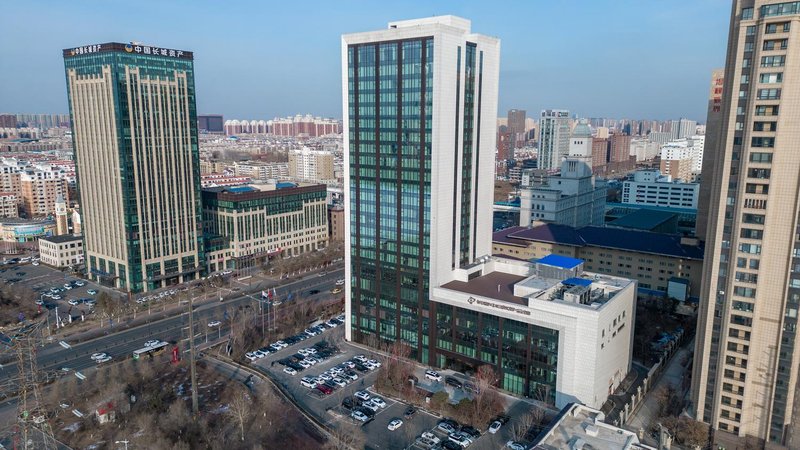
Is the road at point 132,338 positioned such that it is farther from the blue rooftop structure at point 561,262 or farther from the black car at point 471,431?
the blue rooftop structure at point 561,262

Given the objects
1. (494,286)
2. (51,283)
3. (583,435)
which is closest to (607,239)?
(494,286)

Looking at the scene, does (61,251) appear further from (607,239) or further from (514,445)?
(607,239)

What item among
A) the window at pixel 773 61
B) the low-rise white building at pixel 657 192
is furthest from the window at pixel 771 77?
the low-rise white building at pixel 657 192

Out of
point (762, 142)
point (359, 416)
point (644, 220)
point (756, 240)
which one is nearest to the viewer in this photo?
point (762, 142)

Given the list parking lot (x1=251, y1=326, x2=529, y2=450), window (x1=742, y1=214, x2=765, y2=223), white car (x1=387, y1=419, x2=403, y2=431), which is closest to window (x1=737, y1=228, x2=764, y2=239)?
window (x1=742, y1=214, x2=765, y2=223)

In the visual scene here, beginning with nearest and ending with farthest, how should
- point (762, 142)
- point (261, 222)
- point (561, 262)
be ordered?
point (762, 142) < point (561, 262) < point (261, 222)

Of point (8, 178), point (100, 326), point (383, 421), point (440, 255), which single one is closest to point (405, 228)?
point (440, 255)
